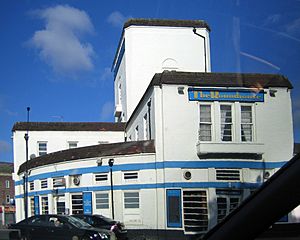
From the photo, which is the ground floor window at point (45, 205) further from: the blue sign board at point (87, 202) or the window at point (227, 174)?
the window at point (227, 174)

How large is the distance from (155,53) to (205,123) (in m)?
0.64

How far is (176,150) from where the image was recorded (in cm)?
198

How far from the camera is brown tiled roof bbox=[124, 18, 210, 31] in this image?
77.7 inches

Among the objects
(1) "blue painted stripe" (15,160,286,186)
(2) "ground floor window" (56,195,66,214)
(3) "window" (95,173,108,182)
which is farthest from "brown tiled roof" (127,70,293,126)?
(2) "ground floor window" (56,195,66,214)

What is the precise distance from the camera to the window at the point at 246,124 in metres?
1.80

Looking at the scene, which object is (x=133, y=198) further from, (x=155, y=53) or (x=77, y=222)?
(x=155, y=53)

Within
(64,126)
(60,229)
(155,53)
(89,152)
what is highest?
(155,53)

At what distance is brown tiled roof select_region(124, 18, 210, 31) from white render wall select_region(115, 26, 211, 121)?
20mm

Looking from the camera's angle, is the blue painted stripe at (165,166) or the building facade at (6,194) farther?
the building facade at (6,194)

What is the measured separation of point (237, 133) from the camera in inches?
71.6

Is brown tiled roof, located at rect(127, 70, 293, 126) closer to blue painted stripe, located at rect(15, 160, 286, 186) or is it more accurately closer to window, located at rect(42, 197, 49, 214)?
blue painted stripe, located at rect(15, 160, 286, 186)

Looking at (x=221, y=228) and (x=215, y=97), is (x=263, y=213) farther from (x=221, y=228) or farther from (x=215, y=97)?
(x=215, y=97)

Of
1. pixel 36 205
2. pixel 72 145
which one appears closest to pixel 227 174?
pixel 36 205

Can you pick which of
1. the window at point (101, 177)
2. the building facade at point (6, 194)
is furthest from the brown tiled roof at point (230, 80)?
the building facade at point (6, 194)
